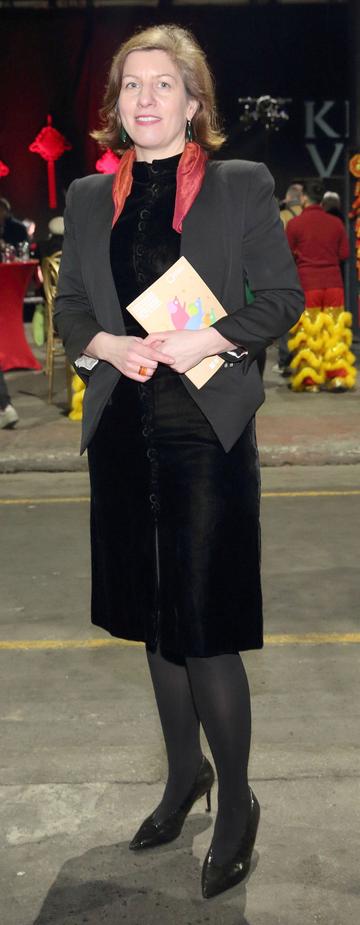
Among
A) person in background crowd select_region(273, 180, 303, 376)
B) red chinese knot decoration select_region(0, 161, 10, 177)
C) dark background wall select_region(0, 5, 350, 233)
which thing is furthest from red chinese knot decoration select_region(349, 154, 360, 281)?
red chinese knot decoration select_region(0, 161, 10, 177)

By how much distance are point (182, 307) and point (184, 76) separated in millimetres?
552

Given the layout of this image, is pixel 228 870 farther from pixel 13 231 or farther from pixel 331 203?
pixel 13 231

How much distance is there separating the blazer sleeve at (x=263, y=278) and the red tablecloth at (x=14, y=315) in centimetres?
1021

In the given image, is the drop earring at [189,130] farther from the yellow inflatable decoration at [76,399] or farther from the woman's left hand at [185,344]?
the yellow inflatable decoration at [76,399]

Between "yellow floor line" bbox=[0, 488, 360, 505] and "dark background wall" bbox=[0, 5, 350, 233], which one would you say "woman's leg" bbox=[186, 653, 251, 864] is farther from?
"dark background wall" bbox=[0, 5, 350, 233]

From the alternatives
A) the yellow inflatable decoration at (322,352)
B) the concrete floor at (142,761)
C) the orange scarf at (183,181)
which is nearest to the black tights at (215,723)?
the concrete floor at (142,761)

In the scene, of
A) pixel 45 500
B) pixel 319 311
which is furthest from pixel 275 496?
pixel 319 311

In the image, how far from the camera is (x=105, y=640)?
550 centimetres

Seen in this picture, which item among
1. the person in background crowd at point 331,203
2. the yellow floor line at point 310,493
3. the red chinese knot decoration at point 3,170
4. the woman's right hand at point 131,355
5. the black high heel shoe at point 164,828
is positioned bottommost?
the red chinese knot decoration at point 3,170

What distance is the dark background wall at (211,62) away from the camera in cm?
2567

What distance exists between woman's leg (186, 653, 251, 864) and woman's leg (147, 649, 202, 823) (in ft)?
0.35

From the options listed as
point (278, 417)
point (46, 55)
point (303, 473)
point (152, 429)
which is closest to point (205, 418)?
point (152, 429)

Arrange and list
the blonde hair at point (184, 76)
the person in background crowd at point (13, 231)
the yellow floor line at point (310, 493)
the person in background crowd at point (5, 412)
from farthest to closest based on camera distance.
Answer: the person in background crowd at point (13, 231), the person in background crowd at point (5, 412), the yellow floor line at point (310, 493), the blonde hair at point (184, 76)

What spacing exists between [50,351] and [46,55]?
1580 cm
